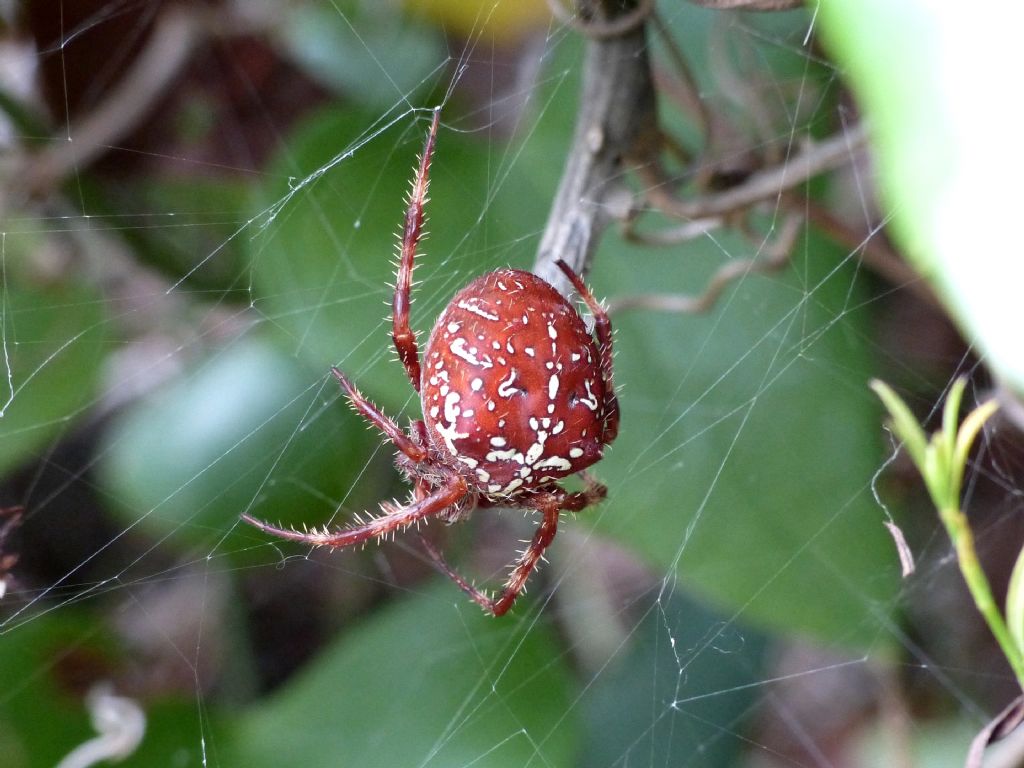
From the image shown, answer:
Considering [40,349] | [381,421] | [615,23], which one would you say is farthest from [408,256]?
[40,349]

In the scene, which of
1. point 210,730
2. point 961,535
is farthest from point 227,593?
point 961,535

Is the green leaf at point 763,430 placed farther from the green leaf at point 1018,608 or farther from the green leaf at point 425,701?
the green leaf at point 1018,608

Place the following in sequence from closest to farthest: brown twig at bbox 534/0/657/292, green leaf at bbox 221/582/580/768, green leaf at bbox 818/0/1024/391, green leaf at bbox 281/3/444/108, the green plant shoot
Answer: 1. green leaf at bbox 818/0/1024/391
2. the green plant shoot
3. brown twig at bbox 534/0/657/292
4. green leaf at bbox 221/582/580/768
5. green leaf at bbox 281/3/444/108

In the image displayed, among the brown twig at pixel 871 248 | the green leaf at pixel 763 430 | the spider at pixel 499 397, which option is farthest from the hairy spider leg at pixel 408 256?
the brown twig at pixel 871 248

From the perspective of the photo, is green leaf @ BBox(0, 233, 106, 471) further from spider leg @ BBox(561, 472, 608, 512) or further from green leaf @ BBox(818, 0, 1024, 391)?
green leaf @ BBox(818, 0, 1024, 391)

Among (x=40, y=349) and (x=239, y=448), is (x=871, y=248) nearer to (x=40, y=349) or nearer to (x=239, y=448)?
(x=239, y=448)

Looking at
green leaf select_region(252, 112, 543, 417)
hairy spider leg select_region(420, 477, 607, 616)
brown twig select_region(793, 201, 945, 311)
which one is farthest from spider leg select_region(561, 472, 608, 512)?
brown twig select_region(793, 201, 945, 311)

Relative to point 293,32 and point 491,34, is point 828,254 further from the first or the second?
point 293,32
